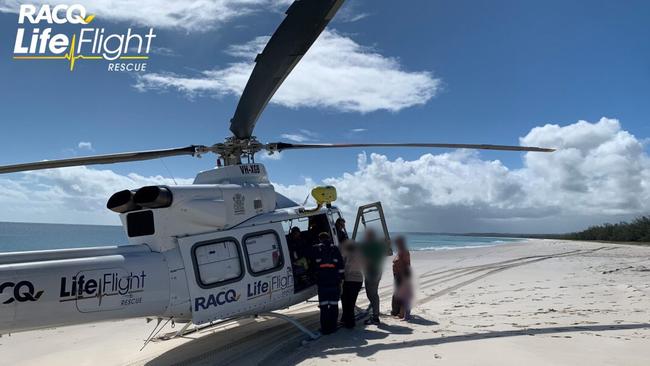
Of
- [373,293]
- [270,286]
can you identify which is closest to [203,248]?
[270,286]

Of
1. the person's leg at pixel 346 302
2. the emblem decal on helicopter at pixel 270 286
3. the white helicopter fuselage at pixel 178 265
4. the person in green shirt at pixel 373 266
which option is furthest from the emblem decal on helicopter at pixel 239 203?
the person in green shirt at pixel 373 266

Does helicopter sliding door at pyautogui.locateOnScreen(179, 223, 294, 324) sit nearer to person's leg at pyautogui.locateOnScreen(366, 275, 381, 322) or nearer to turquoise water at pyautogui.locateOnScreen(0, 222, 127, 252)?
person's leg at pyautogui.locateOnScreen(366, 275, 381, 322)

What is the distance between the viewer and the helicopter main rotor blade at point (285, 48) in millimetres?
4637

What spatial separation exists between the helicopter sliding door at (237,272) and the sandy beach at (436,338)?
0.63 metres

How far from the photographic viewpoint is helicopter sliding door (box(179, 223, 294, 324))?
6789 mm

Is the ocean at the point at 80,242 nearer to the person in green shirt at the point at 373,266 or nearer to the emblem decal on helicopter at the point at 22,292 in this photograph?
the person in green shirt at the point at 373,266

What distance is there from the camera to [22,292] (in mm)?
5289

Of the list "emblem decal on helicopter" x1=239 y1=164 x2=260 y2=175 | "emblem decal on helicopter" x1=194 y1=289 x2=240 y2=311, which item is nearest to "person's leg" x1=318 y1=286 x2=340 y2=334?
"emblem decal on helicopter" x1=194 y1=289 x2=240 y2=311

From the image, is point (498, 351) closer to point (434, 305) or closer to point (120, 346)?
point (434, 305)

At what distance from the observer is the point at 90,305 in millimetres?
5742

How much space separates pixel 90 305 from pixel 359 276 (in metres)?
4.34

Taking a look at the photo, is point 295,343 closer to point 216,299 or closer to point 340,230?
point 216,299

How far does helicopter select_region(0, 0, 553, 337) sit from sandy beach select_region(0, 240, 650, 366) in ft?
2.56

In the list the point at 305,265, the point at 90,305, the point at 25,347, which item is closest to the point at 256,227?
the point at 305,265
